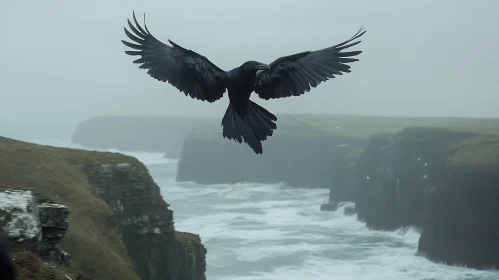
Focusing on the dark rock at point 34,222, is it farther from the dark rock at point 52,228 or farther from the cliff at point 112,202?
the cliff at point 112,202

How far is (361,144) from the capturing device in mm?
180500

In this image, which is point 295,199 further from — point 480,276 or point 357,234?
point 480,276

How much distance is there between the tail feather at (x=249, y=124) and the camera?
784 cm

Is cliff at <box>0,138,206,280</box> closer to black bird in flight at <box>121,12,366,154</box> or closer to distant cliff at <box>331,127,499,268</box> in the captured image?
black bird in flight at <box>121,12,366,154</box>

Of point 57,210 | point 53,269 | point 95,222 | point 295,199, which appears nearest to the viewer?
point 53,269

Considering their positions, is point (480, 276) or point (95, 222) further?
point (480, 276)

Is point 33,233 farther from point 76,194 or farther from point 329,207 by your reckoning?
point 329,207

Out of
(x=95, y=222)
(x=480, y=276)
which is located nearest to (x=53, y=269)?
(x=95, y=222)

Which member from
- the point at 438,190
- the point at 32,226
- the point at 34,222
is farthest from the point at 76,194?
the point at 438,190

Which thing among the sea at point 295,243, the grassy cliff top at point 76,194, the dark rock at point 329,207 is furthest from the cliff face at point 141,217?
the dark rock at point 329,207

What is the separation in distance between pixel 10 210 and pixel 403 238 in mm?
102961

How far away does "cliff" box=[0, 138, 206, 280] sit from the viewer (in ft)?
121

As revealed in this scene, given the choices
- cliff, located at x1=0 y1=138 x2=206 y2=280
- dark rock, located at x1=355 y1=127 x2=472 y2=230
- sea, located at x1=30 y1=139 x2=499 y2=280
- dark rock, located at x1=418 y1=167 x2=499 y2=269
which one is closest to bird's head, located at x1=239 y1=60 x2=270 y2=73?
cliff, located at x1=0 y1=138 x2=206 y2=280

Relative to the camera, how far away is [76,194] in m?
38.0
